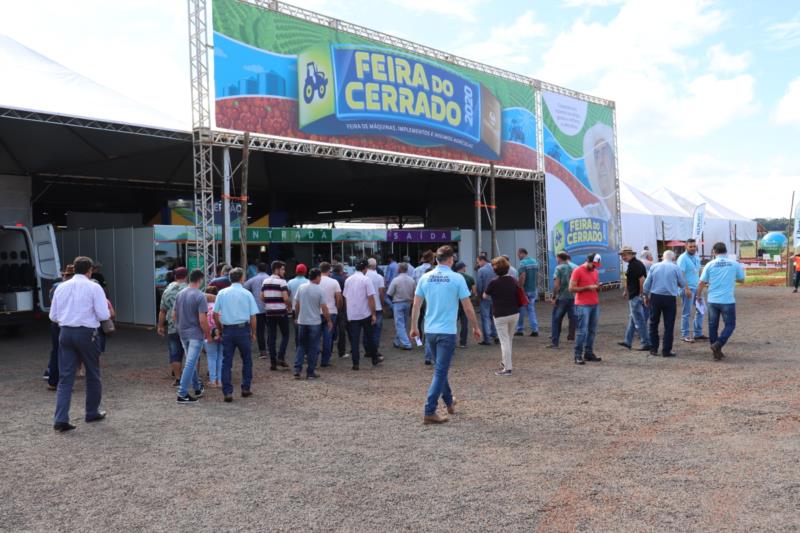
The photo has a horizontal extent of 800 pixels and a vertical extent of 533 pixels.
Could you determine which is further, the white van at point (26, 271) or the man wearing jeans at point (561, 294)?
the white van at point (26, 271)

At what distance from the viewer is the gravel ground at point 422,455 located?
407 cm

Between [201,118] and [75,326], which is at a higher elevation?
[201,118]

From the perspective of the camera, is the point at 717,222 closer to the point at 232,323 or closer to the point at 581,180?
the point at 581,180

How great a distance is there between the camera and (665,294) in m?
9.82

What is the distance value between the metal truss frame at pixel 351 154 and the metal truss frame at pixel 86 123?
0.87 meters

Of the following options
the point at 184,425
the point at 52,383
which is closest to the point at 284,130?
the point at 52,383

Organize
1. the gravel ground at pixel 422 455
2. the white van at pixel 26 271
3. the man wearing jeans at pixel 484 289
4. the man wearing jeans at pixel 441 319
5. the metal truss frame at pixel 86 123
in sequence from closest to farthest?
the gravel ground at pixel 422 455 → the man wearing jeans at pixel 441 319 → the metal truss frame at pixel 86 123 → the man wearing jeans at pixel 484 289 → the white van at pixel 26 271

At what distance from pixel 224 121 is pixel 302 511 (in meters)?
10.6

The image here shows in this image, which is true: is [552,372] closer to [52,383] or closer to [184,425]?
[184,425]

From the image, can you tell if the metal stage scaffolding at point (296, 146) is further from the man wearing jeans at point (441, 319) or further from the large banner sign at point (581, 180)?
the man wearing jeans at point (441, 319)

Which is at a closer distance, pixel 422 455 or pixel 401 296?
pixel 422 455

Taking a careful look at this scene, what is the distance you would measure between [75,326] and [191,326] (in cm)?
138

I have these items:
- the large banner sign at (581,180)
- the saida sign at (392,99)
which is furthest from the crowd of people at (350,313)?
the large banner sign at (581,180)

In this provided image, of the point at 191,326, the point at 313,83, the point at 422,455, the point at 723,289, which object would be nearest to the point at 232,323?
the point at 191,326
